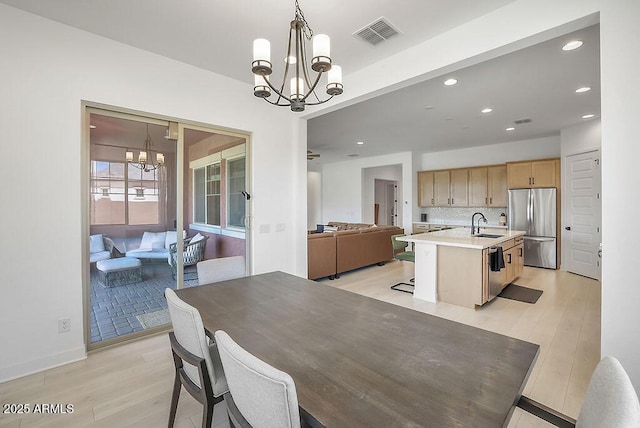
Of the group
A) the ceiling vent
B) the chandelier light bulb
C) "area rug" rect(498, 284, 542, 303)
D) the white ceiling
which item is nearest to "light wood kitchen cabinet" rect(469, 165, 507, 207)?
the white ceiling

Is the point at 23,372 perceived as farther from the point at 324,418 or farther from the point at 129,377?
the point at 324,418

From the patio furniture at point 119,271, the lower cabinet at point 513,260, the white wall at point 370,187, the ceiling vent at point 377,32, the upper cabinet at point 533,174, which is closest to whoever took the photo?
the ceiling vent at point 377,32

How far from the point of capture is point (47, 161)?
237cm

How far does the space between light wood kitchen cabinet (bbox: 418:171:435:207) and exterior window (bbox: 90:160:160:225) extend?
6.79m

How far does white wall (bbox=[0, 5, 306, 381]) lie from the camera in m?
2.23

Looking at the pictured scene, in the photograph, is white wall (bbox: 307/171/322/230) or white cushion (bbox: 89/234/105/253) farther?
white wall (bbox: 307/171/322/230)

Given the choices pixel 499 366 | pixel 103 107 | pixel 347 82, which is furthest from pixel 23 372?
pixel 347 82

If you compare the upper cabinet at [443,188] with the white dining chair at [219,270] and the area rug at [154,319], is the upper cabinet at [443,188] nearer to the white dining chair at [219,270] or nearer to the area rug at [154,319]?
the white dining chair at [219,270]

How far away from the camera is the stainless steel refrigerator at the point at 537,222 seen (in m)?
5.82

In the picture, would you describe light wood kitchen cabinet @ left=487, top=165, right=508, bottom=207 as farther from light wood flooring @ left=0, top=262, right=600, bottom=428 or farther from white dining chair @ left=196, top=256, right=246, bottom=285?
white dining chair @ left=196, top=256, right=246, bottom=285

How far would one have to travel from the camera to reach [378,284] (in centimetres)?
483

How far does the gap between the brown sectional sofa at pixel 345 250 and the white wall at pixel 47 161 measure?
295cm

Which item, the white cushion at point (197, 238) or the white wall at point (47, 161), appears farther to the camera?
the white cushion at point (197, 238)

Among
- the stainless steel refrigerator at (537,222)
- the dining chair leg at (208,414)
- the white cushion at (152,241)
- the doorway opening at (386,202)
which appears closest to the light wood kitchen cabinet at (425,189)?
the stainless steel refrigerator at (537,222)
